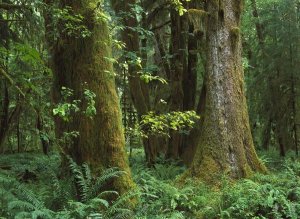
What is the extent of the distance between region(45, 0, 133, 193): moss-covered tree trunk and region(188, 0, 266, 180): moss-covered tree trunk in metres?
2.81

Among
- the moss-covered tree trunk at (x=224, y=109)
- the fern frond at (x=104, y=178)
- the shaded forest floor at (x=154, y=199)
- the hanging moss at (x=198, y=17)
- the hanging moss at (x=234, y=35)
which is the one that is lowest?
the shaded forest floor at (x=154, y=199)

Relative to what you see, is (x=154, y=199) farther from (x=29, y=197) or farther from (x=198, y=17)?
(x=198, y=17)

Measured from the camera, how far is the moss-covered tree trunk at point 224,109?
7.87 metres

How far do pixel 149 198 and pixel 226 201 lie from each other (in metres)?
1.25

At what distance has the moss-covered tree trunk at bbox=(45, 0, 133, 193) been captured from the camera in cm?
544

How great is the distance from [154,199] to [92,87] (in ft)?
7.37

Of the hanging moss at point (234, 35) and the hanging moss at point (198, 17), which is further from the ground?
the hanging moss at point (198, 17)

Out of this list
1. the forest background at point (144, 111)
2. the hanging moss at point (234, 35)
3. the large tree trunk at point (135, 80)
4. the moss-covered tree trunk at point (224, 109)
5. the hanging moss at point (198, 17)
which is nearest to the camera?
the forest background at point (144, 111)

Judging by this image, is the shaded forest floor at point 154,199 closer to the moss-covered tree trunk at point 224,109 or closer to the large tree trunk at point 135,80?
the moss-covered tree trunk at point 224,109

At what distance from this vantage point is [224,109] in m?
8.20

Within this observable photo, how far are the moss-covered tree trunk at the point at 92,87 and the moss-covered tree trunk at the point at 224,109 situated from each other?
2808 mm

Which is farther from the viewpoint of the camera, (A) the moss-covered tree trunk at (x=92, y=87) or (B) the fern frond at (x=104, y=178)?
(A) the moss-covered tree trunk at (x=92, y=87)

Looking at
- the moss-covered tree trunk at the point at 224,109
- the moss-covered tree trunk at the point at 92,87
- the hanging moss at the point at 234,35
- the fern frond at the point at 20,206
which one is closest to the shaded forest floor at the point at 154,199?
the fern frond at the point at 20,206

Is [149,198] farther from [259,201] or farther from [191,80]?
[191,80]
